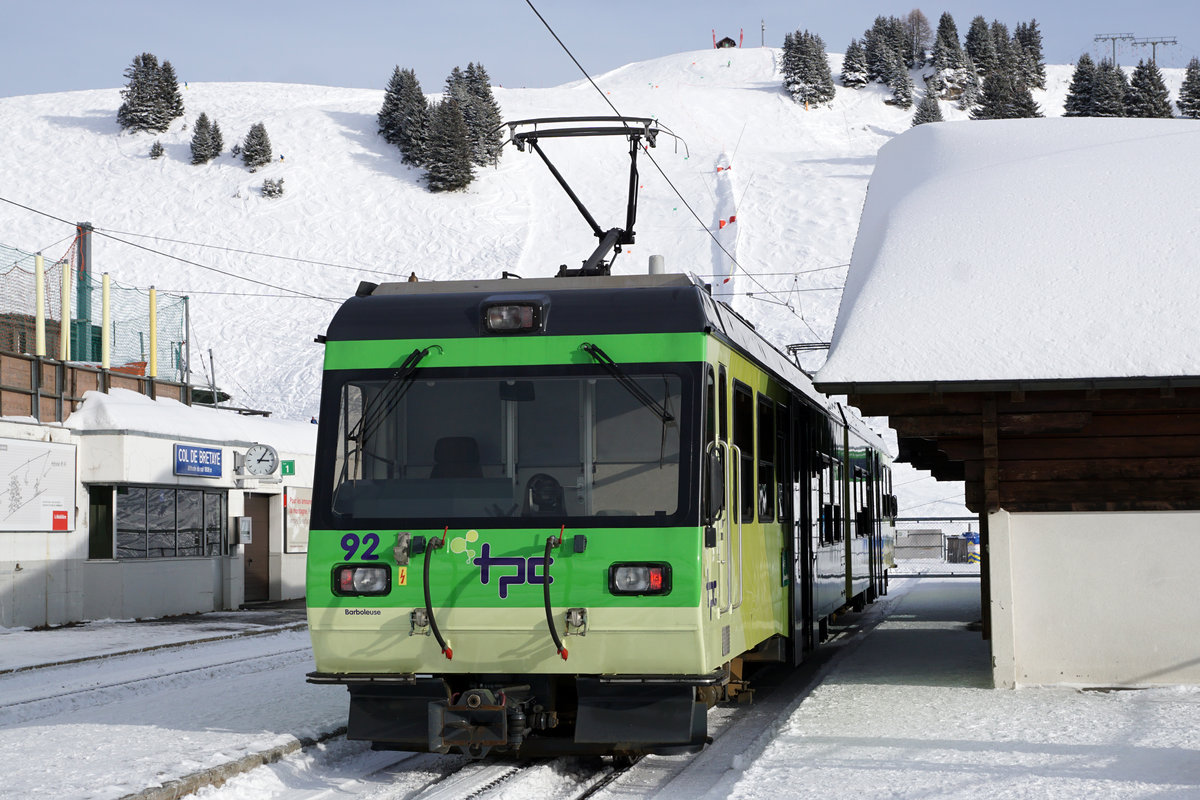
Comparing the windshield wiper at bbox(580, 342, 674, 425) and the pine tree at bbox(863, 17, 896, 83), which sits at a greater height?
the pine tree at bbox(863, 17, 896, 83)

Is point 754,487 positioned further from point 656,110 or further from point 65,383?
point 656,110

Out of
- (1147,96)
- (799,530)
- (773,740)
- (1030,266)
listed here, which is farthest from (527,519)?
(1147,96)

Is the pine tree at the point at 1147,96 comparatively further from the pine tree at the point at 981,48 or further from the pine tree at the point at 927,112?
the pine tree at the point at 981,48

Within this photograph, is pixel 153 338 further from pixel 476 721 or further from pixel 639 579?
pixel 639 579

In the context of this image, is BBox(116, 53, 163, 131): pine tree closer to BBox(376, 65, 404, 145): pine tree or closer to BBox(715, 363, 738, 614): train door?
BBox(376, 65, 404, 145): pine tree

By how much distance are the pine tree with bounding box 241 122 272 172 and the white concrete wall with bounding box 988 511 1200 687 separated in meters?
93.1

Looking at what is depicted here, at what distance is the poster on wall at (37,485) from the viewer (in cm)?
2052

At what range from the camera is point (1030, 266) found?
476 inches

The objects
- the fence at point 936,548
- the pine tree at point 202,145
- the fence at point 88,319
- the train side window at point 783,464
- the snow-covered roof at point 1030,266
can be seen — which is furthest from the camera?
the pine tree at point 202,145

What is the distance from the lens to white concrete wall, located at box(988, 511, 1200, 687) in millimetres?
11375

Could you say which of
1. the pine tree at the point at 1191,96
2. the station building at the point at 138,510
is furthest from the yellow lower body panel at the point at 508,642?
the pine tree at the point at 1191,96

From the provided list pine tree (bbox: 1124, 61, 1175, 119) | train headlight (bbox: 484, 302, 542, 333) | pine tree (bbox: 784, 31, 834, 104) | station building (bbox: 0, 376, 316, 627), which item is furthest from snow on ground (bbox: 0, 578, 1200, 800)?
pine tree (bbox: 784, 31, 834, 104)

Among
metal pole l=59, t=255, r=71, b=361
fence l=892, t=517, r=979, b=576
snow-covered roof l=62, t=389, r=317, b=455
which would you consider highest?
metal pole l=59, t=255, r=71, b=361

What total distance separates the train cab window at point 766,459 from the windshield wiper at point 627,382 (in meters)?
2.04
